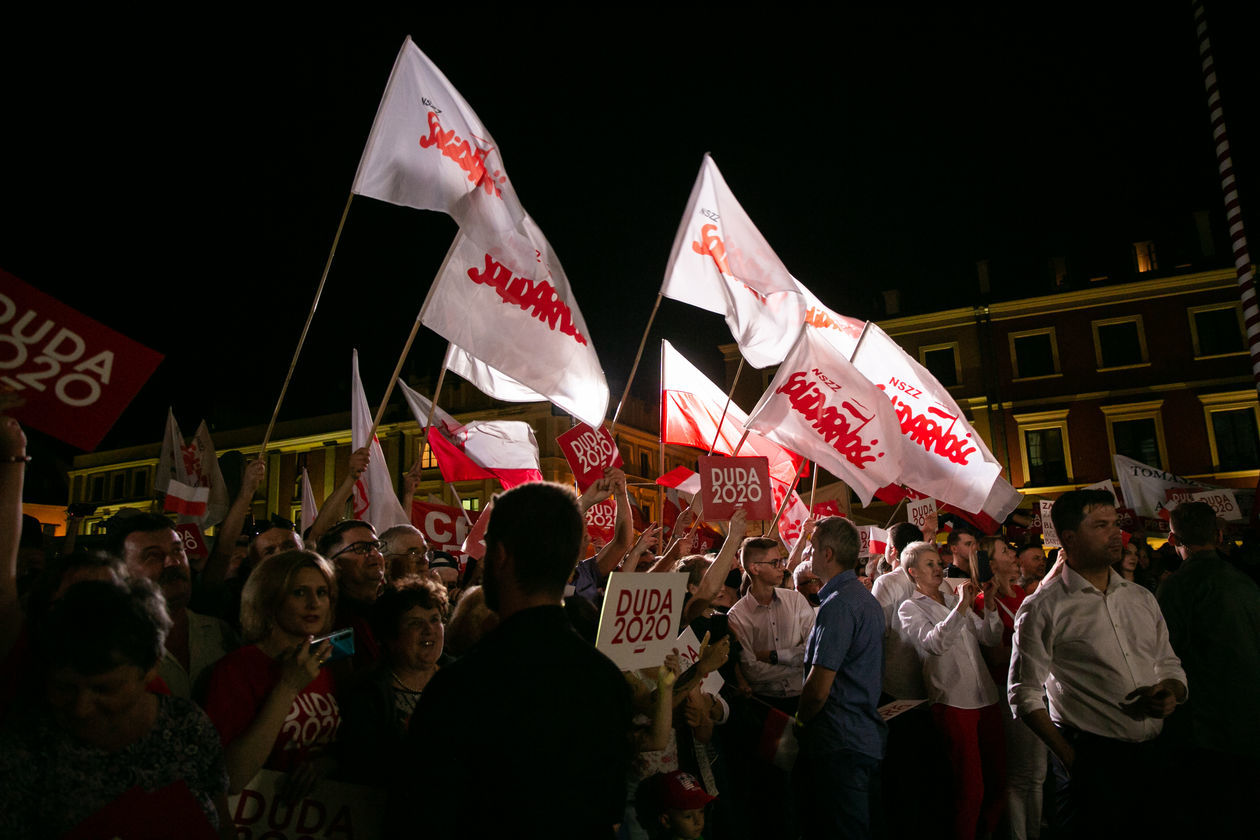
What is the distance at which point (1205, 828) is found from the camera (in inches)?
185

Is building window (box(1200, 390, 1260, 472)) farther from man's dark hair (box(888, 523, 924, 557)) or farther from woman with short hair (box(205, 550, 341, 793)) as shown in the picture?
woman with short hair (box(205, 550, 341, 793))

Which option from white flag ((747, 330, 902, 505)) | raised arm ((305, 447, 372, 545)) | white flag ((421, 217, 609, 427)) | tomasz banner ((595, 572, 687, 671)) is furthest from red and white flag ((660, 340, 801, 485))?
tomasz banner ((595, 572, 687, 671))

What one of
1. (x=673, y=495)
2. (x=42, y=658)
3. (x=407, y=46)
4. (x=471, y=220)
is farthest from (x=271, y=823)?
(x=673, y=495)

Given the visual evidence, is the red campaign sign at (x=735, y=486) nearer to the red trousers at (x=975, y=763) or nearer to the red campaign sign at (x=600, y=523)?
the red trousers at (x=975, y=763)

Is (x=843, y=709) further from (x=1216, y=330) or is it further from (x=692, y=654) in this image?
(x=1216, y=330)

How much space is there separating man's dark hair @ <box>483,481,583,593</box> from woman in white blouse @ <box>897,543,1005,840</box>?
4.39 metres

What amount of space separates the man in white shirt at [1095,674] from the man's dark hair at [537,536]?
3.32m

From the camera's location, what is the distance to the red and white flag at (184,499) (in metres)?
10.7

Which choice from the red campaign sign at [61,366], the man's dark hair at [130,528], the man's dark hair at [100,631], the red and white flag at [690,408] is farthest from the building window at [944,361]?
the man's dark hair at [100,631]

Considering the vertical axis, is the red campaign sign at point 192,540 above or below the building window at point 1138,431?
below

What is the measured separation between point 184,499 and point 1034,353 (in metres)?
37.6

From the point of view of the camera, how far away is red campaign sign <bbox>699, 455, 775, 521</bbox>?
7082 mm

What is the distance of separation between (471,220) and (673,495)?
27.6ft

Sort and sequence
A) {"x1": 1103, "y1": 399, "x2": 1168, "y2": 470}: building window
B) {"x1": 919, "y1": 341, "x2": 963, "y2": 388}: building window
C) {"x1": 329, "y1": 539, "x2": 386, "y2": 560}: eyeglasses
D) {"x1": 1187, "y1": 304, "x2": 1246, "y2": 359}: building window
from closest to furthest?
{"x1": 329, "y1": 539, "x2": 386, "y2": 560}: eyeglasses < {"x1": 1187, "y1": 304, "x2": 1246, "y2": 359}: building window < {"x1": 1103, "y1": 399, "x2": 1168, "y2": 470}: building window < {"x1": 919, "y1": 341, "x2": 963, "y2": 388}: building window
